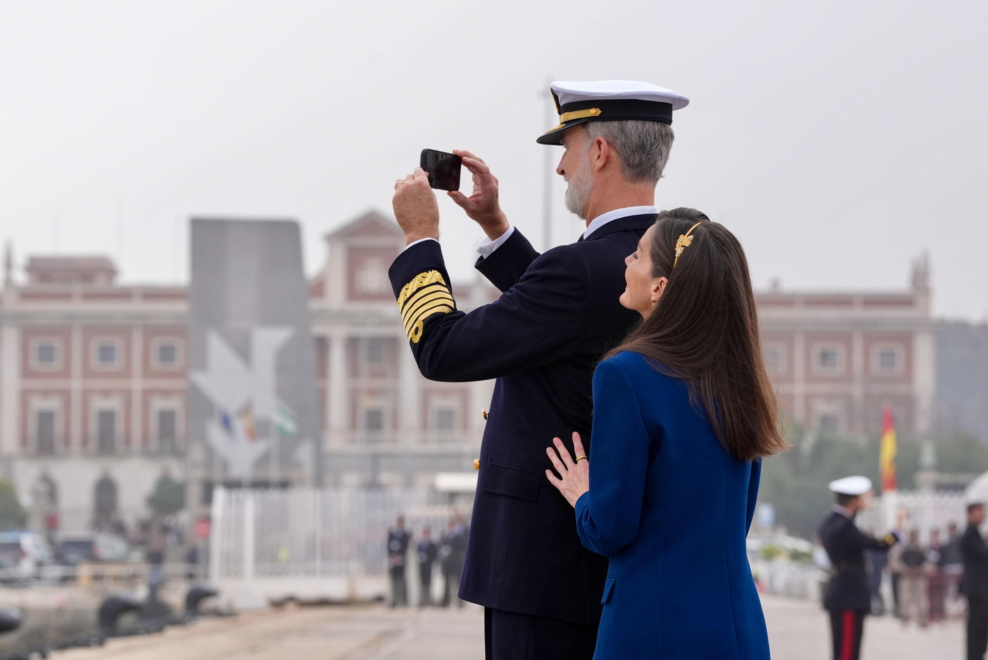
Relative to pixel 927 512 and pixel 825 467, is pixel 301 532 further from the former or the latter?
pixel 825 467

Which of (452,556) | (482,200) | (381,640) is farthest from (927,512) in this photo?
(482,200)

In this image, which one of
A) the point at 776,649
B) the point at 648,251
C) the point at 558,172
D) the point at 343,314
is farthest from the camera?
the point at 343,314

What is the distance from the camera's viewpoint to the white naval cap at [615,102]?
7.11ft

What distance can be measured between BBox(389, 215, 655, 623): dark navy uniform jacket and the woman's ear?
122 mm

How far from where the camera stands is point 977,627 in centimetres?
818

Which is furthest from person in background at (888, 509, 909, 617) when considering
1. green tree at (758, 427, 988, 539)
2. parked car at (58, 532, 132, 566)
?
green tree at (758, 427, 988, 539)

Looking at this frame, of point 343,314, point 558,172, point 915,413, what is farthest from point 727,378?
point 915,413

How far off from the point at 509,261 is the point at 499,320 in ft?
1.45

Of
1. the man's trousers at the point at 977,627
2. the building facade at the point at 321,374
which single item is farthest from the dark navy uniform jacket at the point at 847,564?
the building facade at the point at 321,374

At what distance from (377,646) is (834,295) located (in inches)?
2026

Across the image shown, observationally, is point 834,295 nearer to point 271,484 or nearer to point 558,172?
point 271,484

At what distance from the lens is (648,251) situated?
2012 millimetres

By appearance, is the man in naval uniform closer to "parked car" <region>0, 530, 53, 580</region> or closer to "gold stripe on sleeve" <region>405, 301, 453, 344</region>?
"gold stripe on sleeve" <region>405, 301, 453, 344</region>

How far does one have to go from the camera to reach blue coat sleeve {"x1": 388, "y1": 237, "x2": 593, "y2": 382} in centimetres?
201
